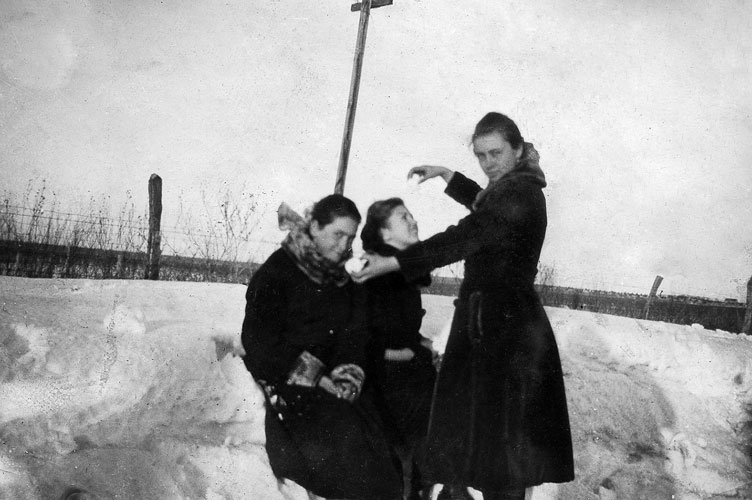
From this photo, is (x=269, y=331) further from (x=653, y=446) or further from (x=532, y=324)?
(x=653, y=446)

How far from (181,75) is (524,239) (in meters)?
2.49

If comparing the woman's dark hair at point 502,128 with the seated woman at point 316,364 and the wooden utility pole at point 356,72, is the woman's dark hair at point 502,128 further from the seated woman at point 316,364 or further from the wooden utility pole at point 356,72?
the wooden utility pole at point 356,72

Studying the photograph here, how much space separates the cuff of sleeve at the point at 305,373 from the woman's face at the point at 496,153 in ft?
4.11

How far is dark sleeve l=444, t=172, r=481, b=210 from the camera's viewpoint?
3.19 m

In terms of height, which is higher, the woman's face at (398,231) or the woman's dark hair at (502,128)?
the woman's dark hair at (502,128)

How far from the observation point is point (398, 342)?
309 cm

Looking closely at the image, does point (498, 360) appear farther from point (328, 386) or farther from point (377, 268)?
point (328, 386)

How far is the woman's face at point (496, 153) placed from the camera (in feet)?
9.25

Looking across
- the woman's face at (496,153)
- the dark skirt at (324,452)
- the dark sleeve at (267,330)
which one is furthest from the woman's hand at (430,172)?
the dark skirt at (324,452)

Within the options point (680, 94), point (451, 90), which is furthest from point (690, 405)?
point (451, 90)

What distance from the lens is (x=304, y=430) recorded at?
9.29 ft

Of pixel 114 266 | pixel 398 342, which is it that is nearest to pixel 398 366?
pixel 398 342

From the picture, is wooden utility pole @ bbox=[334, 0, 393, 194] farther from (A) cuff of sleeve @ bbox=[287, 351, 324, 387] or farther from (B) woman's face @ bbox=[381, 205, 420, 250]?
(A) cuff of sleeve @ bbox=[287, 351, 324, 387]

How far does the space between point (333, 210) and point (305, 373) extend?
80 cm
